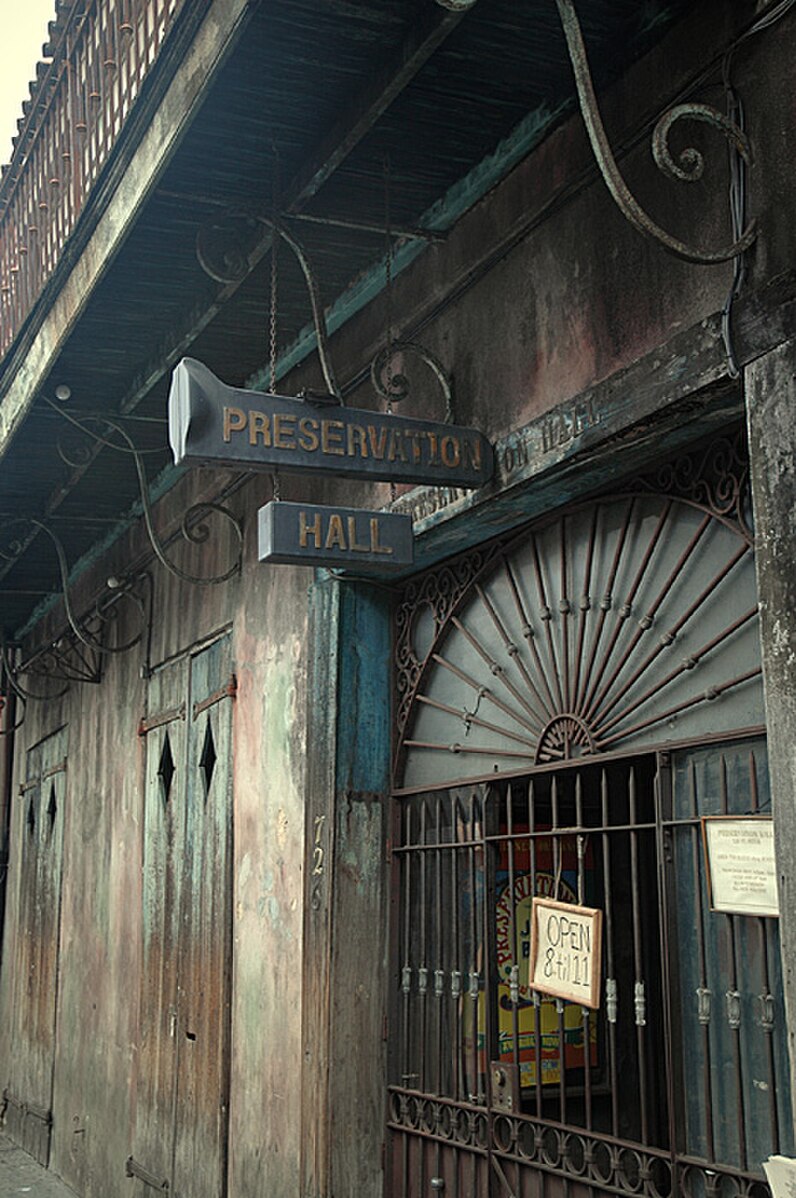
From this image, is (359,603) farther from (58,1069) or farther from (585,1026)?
(58,1069)

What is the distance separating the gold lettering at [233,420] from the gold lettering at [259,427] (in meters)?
0.03

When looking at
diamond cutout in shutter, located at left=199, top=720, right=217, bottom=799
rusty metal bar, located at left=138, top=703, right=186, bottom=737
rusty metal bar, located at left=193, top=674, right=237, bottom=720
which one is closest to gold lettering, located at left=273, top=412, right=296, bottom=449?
rusty metal bar, located at left=193, top=674, right=237, bottom=720

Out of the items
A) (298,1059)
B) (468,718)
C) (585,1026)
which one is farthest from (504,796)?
(298,1059)

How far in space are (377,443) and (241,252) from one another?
4.15 ft

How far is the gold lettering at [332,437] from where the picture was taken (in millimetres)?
4043

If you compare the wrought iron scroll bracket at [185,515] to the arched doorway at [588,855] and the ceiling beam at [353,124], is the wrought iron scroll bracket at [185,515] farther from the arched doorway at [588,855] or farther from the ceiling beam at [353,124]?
the arched doorway at [588,855]

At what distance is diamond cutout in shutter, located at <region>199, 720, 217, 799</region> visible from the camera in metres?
7.04

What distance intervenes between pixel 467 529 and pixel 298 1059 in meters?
2.26

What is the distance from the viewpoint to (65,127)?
5.55 meters

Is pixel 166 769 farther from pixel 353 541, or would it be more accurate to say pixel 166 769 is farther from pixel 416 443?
pixel 416 443

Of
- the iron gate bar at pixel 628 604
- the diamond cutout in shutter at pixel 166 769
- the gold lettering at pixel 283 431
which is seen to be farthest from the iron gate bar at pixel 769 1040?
the diamond cutout in shutter at pixel 166 769

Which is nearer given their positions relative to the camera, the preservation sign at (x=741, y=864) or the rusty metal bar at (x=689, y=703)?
the preservation sign at (x=741, y=864)

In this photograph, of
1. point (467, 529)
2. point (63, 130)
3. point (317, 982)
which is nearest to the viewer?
point (467, 529)

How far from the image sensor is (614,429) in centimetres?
383
